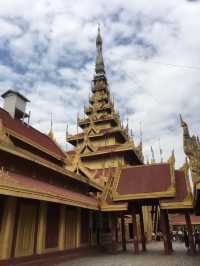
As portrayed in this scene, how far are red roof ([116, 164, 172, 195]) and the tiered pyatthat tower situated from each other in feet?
26.7

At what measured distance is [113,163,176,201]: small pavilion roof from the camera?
1347 cm

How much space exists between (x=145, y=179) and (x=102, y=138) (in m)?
17.6

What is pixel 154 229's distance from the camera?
1400 inches

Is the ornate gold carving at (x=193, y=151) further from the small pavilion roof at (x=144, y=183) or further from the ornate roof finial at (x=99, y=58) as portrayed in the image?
the ornate roof finial at (x=99, y=58)

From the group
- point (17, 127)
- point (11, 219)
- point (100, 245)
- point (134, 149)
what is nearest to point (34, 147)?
point (17, 127)

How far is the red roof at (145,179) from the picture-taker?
1402 centimetres

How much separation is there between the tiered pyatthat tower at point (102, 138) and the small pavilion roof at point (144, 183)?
8.24m

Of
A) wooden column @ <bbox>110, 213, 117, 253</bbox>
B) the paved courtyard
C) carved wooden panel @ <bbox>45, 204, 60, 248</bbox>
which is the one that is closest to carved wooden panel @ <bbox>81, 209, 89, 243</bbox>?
wooden column @ <bbox>110, 213, 117, 253</bbox>

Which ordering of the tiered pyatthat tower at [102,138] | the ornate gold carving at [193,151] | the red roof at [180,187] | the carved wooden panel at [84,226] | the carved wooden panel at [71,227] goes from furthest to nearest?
1. the tiered pyatthat tower at [102,138]
2. the carved wooden panel at [84,226]
3. the red roof at [180,187]
4. the carved wooden panel at [71,227]
5. the ornate gold carving at [193,151]

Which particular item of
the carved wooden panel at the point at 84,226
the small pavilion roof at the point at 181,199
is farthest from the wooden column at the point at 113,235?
the small pavilion roof at the point at 181,199

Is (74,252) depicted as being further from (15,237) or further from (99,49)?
(99,49)

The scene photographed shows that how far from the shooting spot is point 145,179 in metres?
15.1

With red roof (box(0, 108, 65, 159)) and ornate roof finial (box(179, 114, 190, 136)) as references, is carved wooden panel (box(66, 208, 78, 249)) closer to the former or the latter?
red roof (box(0, 108, 65, 159))

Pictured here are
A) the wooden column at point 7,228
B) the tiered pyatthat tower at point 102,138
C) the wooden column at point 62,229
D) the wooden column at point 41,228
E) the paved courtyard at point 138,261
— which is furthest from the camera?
the tiered pyatthat tower at point 102,138
